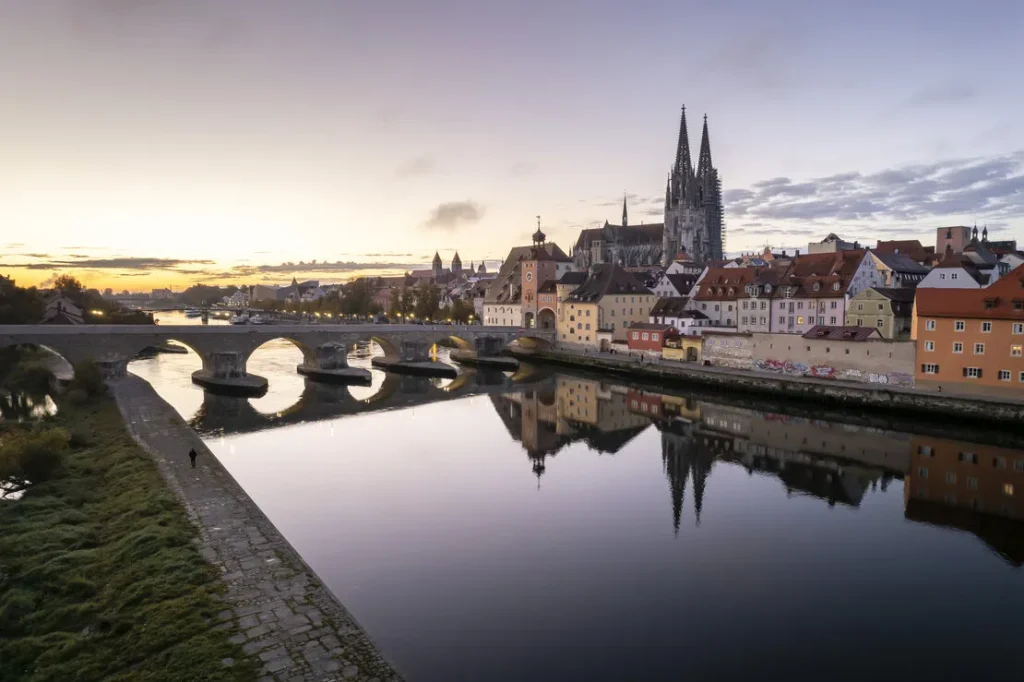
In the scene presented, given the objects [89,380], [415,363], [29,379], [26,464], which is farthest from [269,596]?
[415,363]

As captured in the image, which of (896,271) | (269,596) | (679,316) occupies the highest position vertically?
(896,271)

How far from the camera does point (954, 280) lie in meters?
37.2

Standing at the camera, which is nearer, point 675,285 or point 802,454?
point 802,454

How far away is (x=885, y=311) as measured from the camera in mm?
35344

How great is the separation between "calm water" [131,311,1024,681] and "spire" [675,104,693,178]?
64.3 m

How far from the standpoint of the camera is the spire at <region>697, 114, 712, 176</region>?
86688 mm

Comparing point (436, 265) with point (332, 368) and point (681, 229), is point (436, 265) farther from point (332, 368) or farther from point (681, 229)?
point (332, 368)

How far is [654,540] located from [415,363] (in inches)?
1283

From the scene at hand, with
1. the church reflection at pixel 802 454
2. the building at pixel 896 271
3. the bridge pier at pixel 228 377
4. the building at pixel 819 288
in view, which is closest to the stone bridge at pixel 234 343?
the bridge pier at pixel 228 377

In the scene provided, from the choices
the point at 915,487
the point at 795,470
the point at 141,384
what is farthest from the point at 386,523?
the point at 141,384

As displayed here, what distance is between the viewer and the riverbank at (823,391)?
1006 inches

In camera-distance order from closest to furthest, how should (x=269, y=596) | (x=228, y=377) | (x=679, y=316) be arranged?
(x=269, y=596), (x=228, y=377), (x=679, y=316)

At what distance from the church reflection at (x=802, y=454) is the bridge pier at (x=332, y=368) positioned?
10.8 m

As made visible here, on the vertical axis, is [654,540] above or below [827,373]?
below
